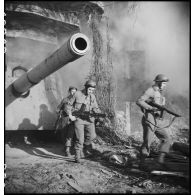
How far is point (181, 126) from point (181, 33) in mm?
3902

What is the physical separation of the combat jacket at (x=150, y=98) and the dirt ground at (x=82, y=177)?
0.95m

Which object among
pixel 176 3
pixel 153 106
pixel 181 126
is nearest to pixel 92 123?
pixel 153 106

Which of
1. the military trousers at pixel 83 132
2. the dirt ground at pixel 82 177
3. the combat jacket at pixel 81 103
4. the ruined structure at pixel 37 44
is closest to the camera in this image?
the dirt ground at pixel 82 177

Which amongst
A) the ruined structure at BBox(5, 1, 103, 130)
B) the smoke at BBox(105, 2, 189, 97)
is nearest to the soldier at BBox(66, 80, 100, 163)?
the ruined structure at BBox(5, 1, 103, 130)

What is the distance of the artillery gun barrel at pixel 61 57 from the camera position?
130 inches

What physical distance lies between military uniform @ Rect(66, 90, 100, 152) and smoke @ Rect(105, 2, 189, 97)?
189 cm

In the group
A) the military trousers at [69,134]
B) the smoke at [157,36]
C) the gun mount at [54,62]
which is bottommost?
the military trousers at [69,134]

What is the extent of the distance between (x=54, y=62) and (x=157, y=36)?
162 inches

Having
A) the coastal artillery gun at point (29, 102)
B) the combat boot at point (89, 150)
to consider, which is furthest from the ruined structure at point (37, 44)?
the combat boot at point (89, 150)

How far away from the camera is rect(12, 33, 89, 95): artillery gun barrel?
3309 mm

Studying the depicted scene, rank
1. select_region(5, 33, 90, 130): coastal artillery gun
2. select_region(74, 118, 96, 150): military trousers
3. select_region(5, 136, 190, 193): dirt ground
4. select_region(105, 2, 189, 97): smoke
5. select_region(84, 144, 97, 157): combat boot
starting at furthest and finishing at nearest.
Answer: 1. select_region(84, 144, 97, 157): combat boot
2. select_region(74, 118, 96, 150): military trousers
3. select_region(5, 33, 90, 130): coastal artillery gun
4. select_region(105, 2, 189, 97): smoke
5. select_region(5, 136, 190, 193): dirt ground

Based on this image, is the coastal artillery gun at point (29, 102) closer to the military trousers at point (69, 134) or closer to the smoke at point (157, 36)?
the military trousers at point (69, 134)

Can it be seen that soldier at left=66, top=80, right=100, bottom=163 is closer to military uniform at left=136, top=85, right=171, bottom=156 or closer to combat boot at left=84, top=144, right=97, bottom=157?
combat boot at left=84, top=144, right=97, bottom=157

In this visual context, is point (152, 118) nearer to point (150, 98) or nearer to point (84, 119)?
point (150, 98)
